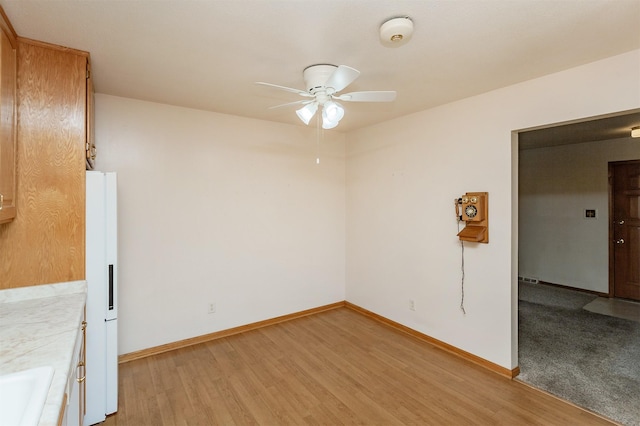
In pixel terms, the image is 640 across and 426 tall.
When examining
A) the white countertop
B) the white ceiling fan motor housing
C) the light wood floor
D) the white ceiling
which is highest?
the white ceiling

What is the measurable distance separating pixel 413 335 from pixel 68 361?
10.7ft

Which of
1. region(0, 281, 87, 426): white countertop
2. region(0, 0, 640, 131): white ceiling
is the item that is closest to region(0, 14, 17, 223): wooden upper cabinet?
region(0, 0, 640, 131): white ceiling

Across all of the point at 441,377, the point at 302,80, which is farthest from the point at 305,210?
the point at 441,377

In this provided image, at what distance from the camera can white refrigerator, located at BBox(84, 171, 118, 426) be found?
→ 2.16 meters

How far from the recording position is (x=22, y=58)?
1945 millimetres

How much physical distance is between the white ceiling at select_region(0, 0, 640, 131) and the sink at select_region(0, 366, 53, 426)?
5.71ft

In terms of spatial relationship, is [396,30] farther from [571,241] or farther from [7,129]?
[571,241]

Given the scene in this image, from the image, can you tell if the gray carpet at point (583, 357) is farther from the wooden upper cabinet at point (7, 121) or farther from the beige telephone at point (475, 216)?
the wooden upper cabinet at point (7, 121)

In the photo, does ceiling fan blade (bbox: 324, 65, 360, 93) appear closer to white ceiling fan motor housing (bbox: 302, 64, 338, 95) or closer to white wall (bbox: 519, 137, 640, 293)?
white ceiling fan motor housing (bbox: 302, 64, 338, 95)

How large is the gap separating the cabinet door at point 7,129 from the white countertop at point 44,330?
0.52 metres

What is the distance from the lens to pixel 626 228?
489 cm

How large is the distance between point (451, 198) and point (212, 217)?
261 centimetres

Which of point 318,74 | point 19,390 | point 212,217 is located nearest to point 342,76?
point 318,74

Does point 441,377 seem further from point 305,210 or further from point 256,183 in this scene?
point 256,183
